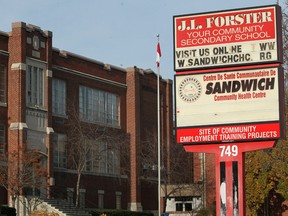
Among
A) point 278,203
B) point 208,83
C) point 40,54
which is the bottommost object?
point 278,203

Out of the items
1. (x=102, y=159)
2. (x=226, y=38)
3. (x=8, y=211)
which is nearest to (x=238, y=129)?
(x=226, y=38)

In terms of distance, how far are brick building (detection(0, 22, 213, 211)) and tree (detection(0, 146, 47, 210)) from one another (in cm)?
91

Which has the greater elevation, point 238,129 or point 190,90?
point 190,90

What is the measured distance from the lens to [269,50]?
1068 inches

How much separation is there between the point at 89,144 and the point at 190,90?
102ft

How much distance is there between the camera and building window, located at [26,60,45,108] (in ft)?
181

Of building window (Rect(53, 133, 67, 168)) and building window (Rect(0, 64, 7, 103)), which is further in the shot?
building window (Rect(53, 133, 67, 168))

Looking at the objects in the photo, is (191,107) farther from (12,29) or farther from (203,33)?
(12,29)

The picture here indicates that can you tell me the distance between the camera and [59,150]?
2324 inches

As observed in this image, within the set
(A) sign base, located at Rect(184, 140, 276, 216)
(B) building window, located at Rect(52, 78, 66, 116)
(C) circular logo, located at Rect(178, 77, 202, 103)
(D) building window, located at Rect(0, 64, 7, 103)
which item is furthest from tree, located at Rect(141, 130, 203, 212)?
(A) sign base, located at Rect(184, 140, 276, 216)

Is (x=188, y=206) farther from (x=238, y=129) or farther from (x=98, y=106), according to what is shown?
(x=238, y=129)

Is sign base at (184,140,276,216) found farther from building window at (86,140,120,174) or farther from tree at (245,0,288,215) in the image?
building window at (86,140,120,174)

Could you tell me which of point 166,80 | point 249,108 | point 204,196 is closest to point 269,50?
point 249,108

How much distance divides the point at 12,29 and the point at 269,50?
99.7 feet
